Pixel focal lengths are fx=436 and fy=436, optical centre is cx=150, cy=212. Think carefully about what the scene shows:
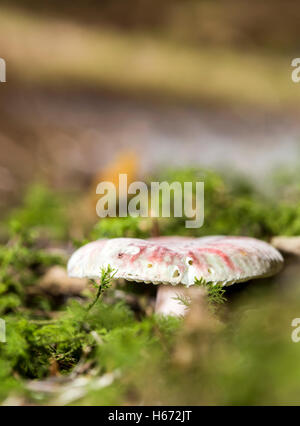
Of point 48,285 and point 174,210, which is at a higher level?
point 174,210

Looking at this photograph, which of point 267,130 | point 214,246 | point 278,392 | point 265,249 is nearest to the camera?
point 278,392

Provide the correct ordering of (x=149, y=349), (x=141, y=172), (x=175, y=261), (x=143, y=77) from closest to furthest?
(x=149, y=349)
(x=175, y=261)
(x=141, y=172)
(x=143, y=77)

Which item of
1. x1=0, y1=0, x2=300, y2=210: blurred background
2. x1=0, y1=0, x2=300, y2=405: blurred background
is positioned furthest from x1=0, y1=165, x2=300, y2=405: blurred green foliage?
x1=0, y1=0, x2=300, y2=210: blurred background

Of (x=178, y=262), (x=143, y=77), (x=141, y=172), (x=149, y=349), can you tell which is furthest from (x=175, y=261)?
(x=143, y=77)

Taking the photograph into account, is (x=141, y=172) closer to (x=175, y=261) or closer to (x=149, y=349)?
Result: (x=175, y=261)

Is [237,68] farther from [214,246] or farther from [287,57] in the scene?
[214,246]

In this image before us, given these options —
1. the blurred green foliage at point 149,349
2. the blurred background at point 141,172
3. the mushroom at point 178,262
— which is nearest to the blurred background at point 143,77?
the blurred background at point 141,172

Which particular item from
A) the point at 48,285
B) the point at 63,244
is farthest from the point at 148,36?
the point at 48,285
